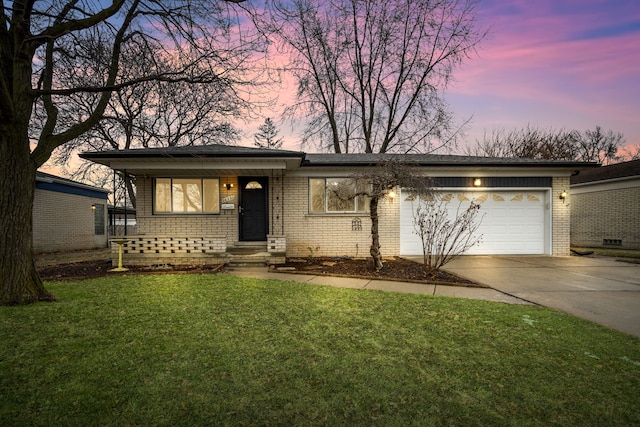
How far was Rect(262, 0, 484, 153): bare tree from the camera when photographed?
18922 millimetres

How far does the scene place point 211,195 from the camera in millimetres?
10742

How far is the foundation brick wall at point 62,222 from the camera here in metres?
14.3

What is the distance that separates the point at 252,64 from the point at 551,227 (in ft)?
37.4

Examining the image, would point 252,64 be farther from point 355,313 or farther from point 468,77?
point 468,77

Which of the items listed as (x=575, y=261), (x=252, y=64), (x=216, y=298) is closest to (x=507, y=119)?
(x=575, y=261)

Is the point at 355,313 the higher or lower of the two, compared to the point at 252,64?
lower

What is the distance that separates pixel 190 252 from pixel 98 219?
546 inches

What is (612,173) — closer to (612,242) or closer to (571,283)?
(612,242)

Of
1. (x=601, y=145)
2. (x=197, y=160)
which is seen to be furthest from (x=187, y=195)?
(x=601, y=145)

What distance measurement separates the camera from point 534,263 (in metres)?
9.30

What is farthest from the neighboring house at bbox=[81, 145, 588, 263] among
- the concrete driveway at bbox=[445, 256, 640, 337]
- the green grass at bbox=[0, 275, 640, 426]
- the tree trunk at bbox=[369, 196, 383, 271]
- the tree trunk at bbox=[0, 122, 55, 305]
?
the green grass at bbox=[0, 275, 640, 426]

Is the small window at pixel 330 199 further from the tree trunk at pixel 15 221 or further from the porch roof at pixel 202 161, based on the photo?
the tree trunk at pixel 15 221

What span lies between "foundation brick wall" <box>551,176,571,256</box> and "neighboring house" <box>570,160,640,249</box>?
19.3 ft

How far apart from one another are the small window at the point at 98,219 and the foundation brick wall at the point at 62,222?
276 millimetres
